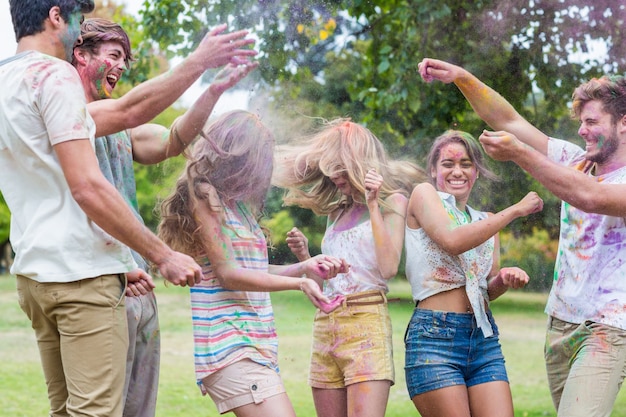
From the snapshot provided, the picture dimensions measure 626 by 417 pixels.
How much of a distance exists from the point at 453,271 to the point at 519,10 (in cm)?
199

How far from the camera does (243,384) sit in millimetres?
3172

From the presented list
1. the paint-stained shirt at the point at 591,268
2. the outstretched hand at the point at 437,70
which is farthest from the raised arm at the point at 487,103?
the paint-stained shirt at the point at 591,268

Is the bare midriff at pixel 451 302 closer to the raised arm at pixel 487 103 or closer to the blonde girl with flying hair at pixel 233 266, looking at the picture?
the blonde girl with flying hair at pixel 233 266

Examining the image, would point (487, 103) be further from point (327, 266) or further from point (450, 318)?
point (327, 266)

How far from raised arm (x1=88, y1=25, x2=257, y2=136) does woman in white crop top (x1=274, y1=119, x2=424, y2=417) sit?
0.89m

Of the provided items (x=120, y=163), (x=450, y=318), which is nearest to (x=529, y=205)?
(x=450, y=318)

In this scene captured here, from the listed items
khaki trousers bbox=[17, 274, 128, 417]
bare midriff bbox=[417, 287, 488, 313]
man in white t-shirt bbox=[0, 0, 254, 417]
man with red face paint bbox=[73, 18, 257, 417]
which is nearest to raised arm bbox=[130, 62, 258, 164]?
man with red face paint bbox=[73, 18, 257, 417]

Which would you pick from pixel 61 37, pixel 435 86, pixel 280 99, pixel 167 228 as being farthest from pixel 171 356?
pixel 61 37

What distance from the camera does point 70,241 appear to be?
2641 mm

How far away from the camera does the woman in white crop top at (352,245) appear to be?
3.48m

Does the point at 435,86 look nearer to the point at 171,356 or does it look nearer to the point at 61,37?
the point at 61,37

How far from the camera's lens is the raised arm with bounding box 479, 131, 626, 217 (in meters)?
3.17

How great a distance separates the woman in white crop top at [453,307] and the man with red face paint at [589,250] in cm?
19

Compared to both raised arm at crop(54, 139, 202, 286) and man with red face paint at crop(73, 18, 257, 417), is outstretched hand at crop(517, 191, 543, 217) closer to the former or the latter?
man with red face paint at crop(73, 18, 257, 417)
